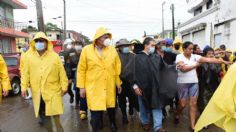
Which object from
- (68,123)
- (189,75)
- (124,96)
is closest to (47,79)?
(68,123)

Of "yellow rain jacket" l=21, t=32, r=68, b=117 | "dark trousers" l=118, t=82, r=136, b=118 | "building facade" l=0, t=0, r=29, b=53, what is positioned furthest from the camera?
"building facade" l=0, t=0, r=29, b=53

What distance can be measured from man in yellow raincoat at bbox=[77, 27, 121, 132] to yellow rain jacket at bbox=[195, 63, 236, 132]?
10.8 ft

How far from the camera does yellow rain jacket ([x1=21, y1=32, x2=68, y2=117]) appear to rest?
5141 mm

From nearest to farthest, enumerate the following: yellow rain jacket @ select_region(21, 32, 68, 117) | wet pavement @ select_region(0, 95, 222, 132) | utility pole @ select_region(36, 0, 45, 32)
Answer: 1. yellow rain jacket @ select_region(21, 32, 68, 117)
2. wet pavement @ select_region(0, 95, 222, 132)
3. utility pole @ select_region(36, 0, 45, 32)

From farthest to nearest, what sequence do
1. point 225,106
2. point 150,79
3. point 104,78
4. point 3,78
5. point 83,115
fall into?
1. point 83,115
2. point 150,79
3. point 104,78
4. point 3,78
5. point 225,106

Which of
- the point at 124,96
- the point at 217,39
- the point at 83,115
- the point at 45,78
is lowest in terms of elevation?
the point at 83,115

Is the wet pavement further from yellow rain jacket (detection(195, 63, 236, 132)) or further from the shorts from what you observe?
yellow rain jacket (detection(195, 63, 236, 132))

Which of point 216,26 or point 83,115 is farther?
point 216,26

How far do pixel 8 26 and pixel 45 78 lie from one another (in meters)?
26.8

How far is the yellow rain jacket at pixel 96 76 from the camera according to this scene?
535 cm

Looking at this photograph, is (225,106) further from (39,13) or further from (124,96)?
(39,13)

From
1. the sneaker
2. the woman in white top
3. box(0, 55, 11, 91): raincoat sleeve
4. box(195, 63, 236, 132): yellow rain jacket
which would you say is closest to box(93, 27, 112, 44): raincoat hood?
the woman in white top

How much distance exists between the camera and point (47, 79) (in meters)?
5.16

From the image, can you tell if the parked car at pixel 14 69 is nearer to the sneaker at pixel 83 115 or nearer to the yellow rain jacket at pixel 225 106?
the sneaker at pixel 83 115
